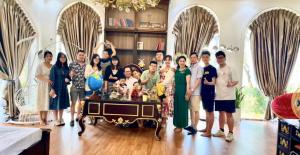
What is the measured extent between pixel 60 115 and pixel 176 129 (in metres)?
2.18

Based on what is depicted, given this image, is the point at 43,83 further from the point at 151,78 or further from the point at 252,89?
the point at 252,89

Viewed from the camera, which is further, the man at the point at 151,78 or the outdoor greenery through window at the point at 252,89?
the outdoor greenery through window at the point at 252,89

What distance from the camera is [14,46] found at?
5.42m

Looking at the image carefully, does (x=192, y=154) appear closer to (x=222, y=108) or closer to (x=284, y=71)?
(x=222, y=108)

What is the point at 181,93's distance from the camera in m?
4.87

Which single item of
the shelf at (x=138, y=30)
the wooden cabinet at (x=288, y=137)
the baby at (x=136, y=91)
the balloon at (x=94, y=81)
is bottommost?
the wooden cabinet at (x=288, y=137)

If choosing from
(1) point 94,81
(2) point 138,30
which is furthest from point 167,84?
(2) point 138,30

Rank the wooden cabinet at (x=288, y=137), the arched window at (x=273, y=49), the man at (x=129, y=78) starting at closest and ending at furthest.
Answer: the wooden cabinet at (x=288, y=137) → the man at (x=129, y=78) → the arched window at (x=273, y=49)

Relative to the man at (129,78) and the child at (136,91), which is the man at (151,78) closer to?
the man at (129,78)

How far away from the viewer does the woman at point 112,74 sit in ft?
17.3

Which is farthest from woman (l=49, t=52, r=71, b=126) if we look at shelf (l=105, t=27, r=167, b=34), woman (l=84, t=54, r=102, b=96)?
shelf (l=105, t=27, r=167, b=34)

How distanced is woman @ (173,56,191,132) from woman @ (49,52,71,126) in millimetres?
2016

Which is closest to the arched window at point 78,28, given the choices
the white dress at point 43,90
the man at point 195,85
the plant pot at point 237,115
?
the white dress at point 43,90

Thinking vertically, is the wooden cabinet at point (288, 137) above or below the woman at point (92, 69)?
below
